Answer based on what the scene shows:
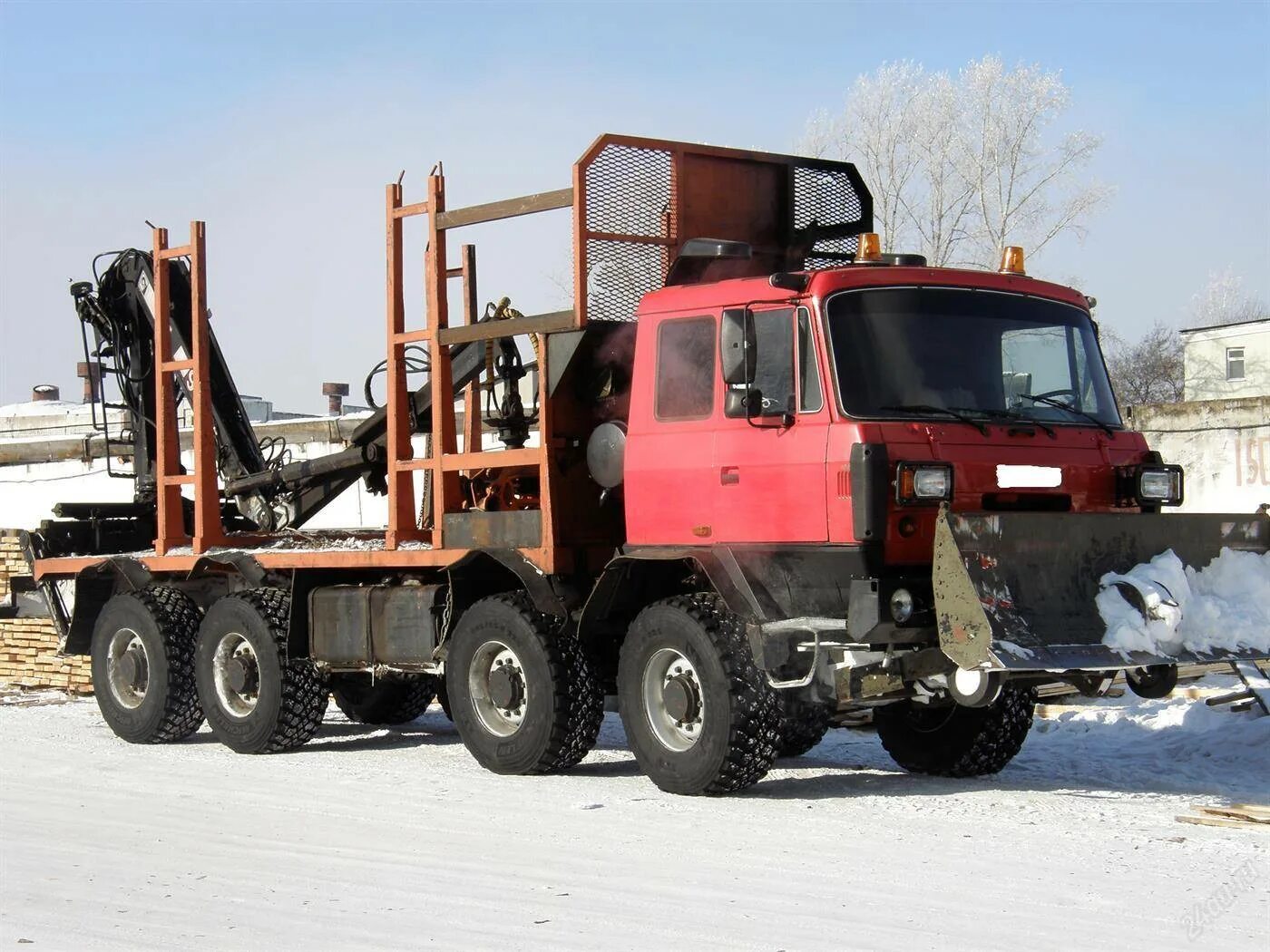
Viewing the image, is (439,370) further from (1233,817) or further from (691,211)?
(1233,817)

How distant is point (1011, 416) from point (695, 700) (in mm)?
2272

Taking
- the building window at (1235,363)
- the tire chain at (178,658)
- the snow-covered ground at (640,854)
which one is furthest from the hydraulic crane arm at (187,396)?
the building window at (1235,363)

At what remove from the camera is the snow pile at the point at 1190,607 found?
8648mm

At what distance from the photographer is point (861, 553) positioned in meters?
8.72

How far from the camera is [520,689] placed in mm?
10664

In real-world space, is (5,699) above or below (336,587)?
below

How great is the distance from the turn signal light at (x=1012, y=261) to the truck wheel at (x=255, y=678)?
555 cm

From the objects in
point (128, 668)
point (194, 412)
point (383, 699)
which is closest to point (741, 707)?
point (383, 699)

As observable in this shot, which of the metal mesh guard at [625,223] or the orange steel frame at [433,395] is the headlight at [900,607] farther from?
the metal mesh guard at [625,223]

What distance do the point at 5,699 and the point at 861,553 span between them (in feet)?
35.2

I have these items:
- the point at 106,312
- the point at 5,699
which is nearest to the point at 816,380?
the point at 106,312

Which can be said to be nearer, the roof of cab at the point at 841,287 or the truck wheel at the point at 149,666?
the roof of cab at the point at 841,287

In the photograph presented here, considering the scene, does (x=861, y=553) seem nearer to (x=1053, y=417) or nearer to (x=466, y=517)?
(x=1053, y=417)

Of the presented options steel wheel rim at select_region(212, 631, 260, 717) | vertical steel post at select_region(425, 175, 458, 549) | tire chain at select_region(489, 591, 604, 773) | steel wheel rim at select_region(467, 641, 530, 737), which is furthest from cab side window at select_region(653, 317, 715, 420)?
steel wheel rim at select_region(212, 631, 260, 717)
